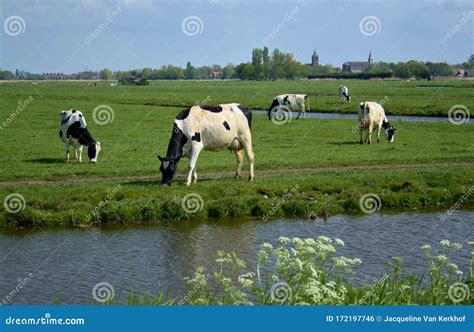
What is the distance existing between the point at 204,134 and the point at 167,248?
20.1 feet

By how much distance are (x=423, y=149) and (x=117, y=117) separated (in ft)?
73.3

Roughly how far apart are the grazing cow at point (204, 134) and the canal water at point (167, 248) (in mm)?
2661

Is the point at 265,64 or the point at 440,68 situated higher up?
the point at 440,68

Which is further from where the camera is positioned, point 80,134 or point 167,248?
point 80,134

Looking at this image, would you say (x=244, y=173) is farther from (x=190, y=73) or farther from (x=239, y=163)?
(x=190, y=73)

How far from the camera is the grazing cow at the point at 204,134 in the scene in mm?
21641

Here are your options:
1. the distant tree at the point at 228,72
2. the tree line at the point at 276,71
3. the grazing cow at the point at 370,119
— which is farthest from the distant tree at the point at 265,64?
the grazing cow at the point at 370,119

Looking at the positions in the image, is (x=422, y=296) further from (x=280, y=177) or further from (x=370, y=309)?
(x=280, y=177)

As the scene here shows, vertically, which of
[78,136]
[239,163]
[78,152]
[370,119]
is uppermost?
[370,119]

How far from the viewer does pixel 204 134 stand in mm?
22281

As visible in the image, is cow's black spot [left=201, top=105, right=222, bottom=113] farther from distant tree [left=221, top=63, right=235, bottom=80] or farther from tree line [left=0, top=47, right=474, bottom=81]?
distant tree [left=221, top=63, right=235, bottom=80]

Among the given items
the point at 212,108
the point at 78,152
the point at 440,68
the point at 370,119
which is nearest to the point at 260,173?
the point at 212,108

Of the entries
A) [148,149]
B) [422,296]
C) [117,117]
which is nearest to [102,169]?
[148,149]

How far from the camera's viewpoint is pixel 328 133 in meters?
37.4
